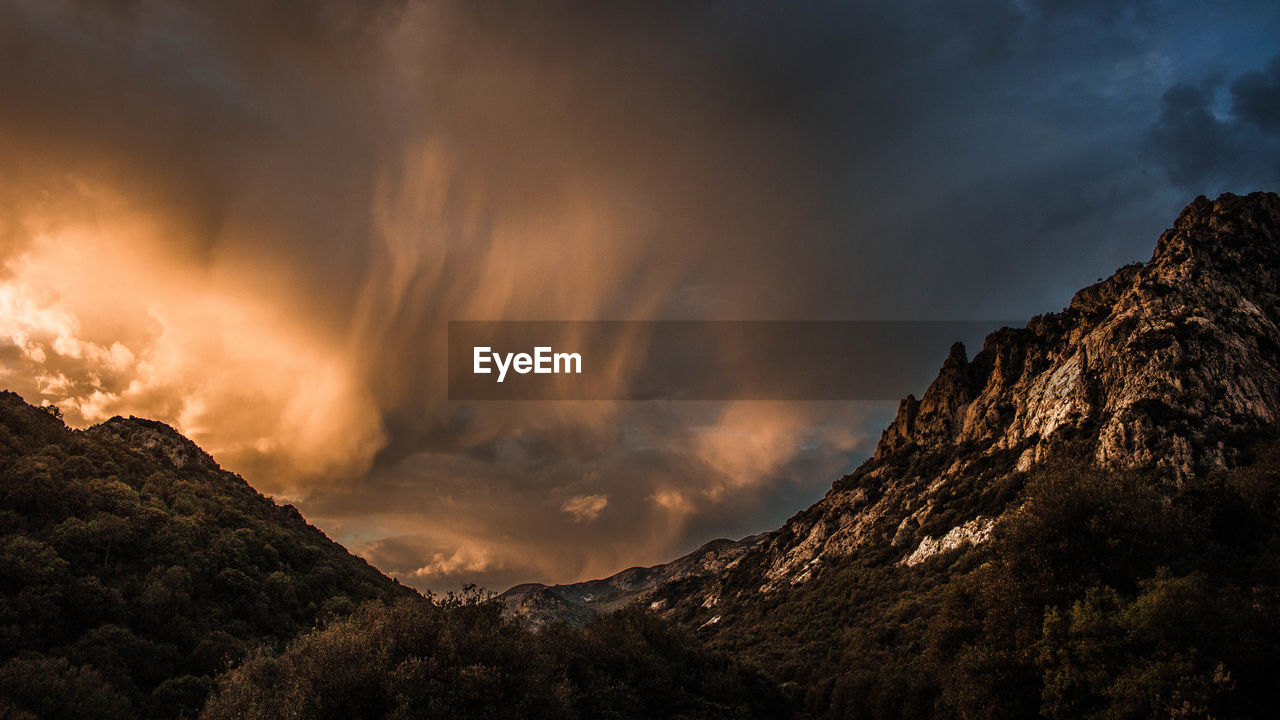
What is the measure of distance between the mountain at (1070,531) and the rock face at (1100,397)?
0.38 m

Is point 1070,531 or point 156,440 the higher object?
point 156,440

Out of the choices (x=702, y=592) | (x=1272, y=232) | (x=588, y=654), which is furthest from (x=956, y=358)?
(x=588, y=654)

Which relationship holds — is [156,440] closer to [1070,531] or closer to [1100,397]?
[1070,531]

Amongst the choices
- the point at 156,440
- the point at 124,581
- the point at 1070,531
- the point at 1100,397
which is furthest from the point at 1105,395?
the point at 156,440

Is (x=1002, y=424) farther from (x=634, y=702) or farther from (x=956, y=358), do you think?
(x=634, y=702)

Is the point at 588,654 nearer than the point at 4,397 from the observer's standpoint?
Yes

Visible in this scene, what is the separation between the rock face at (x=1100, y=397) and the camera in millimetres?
71812

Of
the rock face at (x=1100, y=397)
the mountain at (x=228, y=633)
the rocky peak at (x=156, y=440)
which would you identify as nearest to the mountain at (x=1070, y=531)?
the rock face at (x=1100, y=397)

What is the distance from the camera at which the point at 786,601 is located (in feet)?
376

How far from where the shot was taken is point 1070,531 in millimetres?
30672

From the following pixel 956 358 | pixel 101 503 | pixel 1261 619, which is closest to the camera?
pixel 1261 619

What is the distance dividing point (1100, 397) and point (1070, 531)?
75.0 meters

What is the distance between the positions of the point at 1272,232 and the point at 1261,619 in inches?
4548

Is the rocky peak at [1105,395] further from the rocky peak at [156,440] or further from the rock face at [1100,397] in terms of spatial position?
the rocky peak at [156,440]
